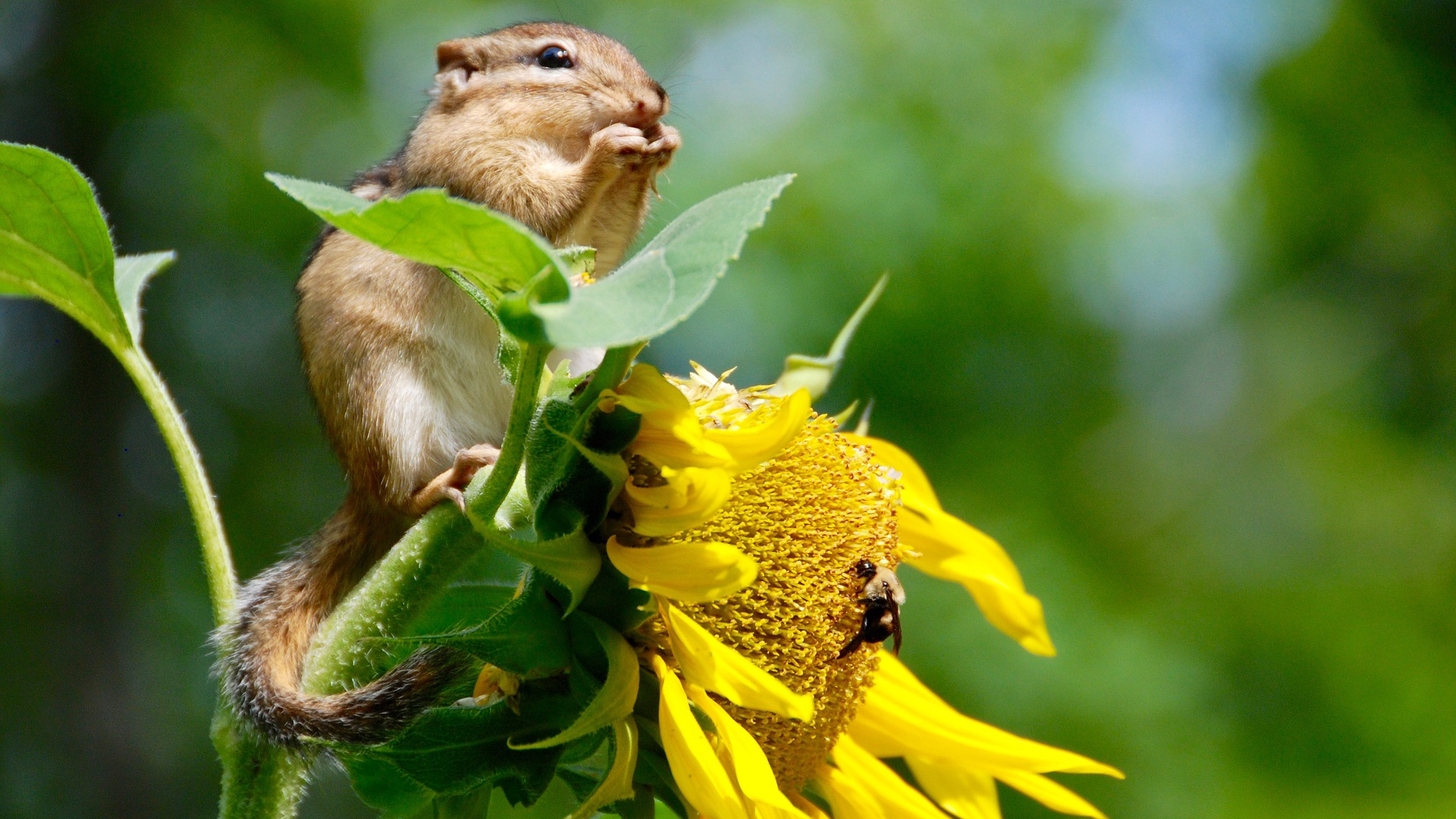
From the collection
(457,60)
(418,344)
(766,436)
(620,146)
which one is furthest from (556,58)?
(766,436)

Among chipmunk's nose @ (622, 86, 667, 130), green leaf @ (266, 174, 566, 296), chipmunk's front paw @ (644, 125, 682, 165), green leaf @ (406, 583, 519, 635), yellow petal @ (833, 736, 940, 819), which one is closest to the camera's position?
green leaf @ (266, 174, 566, 296)

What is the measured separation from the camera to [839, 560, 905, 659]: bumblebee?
5.18ft

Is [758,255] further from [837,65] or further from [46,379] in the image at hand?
[46,379]

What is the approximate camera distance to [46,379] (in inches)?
489

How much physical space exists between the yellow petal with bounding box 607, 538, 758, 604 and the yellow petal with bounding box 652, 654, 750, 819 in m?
0.12

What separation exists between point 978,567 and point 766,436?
0.71 metres

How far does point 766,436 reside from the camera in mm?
1463

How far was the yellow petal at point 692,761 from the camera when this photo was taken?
1.38 meters

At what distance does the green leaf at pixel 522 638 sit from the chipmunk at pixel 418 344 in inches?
3.5

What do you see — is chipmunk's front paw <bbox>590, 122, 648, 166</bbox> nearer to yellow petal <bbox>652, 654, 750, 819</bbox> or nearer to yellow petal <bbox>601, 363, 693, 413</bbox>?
yellow petal <bbox>601, 363, 693, 413</bbox>

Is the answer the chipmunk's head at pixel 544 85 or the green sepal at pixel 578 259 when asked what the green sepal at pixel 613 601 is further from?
the chipmunk's head at pixel 544 85

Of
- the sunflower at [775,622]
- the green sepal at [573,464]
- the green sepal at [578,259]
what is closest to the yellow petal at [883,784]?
the sunflower at [775,622]

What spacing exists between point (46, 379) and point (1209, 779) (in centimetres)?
1156

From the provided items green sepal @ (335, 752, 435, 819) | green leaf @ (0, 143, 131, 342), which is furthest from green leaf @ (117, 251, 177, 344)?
green sepal @ (335, 752, 435, 819)
